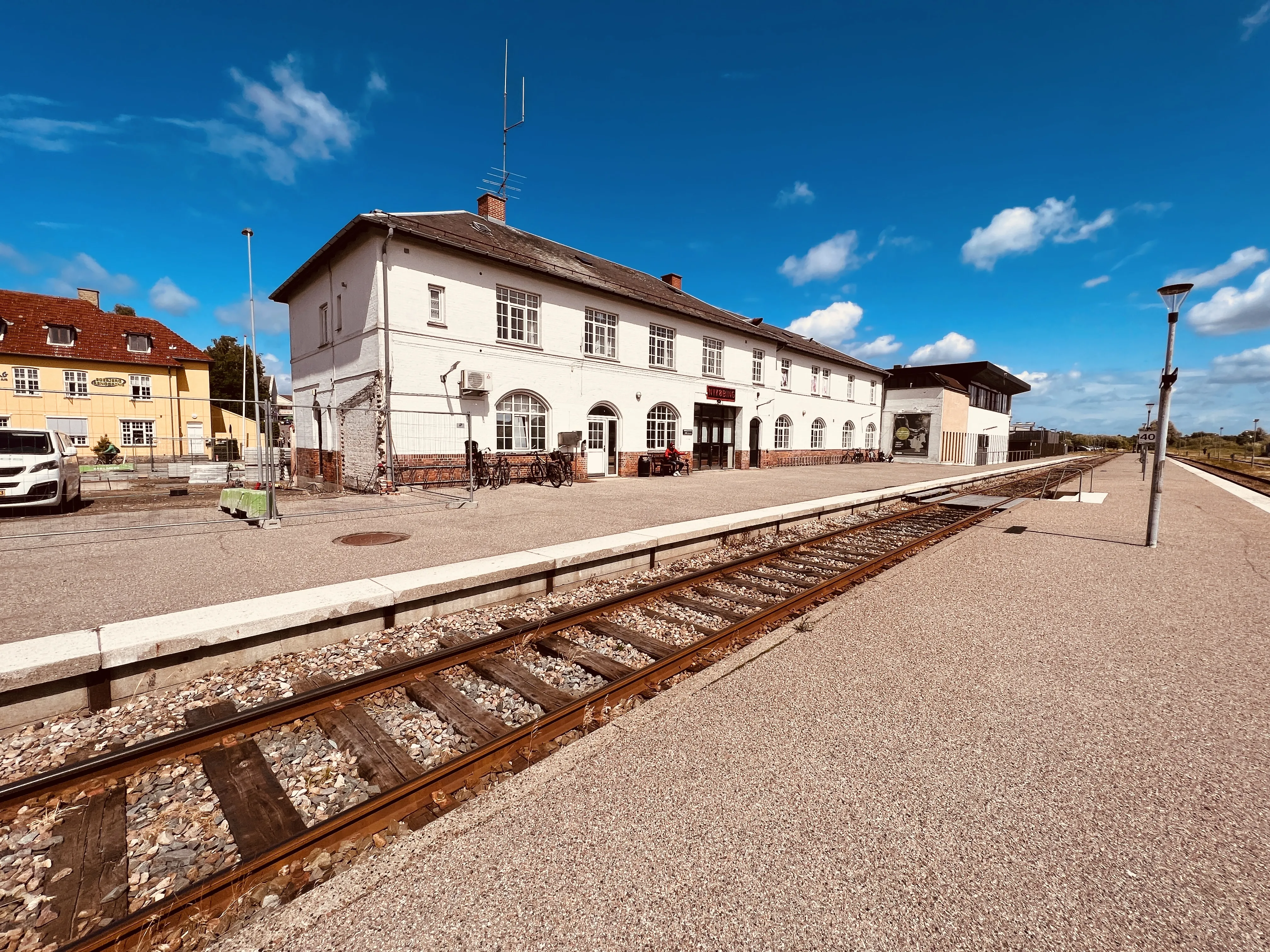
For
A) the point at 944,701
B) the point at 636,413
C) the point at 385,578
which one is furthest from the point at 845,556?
the point at 636,413

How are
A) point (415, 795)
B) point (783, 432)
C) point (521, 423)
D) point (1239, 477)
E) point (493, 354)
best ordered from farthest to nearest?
point (783, 432) → point (1239, 477) → point (521, 423) → point (493, 354) → point (415, 795)

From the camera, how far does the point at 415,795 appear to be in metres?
2.66

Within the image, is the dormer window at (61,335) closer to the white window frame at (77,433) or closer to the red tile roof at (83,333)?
the red tile roof at (83,333)

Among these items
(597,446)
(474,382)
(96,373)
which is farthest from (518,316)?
(96,373)

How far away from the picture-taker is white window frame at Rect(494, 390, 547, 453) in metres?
17.0

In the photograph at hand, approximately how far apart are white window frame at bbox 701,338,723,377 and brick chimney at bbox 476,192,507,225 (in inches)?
415

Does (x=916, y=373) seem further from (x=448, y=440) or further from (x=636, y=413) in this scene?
(x=448, y=440)

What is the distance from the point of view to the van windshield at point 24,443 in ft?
32.0

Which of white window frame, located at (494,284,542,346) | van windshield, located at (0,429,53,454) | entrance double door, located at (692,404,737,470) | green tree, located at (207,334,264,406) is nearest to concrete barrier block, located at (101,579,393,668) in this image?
van windshield, located at (0,429,53,454)

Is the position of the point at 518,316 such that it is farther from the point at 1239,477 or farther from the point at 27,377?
the point at 1239,477

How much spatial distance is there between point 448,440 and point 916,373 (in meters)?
37.7

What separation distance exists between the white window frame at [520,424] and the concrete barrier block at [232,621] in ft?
39.6

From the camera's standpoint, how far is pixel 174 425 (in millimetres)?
31500

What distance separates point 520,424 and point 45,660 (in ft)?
47.6
